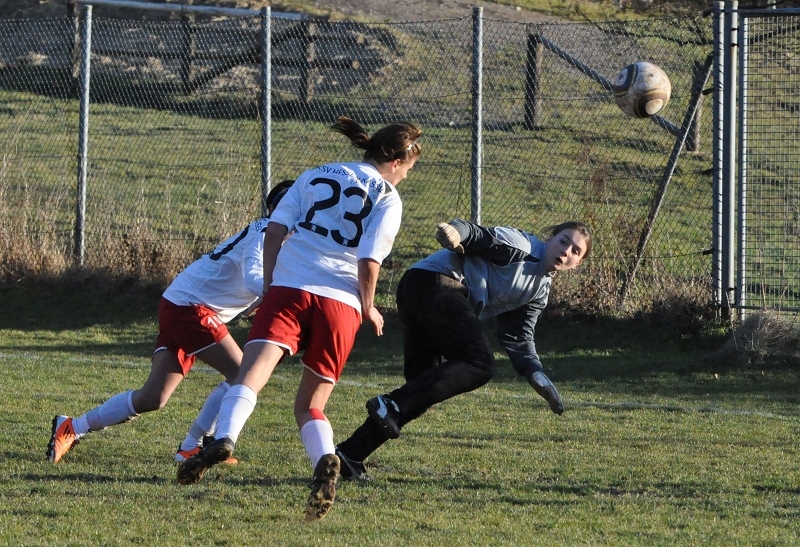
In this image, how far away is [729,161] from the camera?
32.6 ft

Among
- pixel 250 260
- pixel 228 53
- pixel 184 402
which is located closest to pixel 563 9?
pixel 228 53

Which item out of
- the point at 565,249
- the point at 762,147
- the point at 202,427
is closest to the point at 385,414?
the point at 202,427

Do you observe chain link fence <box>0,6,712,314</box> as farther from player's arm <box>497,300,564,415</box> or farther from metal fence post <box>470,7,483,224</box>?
player's arm <box>497,300,564,415</box>

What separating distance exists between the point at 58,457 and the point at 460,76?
6909 millimetres

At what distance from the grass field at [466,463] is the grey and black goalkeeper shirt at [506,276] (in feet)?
2.25

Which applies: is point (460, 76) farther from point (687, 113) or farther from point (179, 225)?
point (179, 225)

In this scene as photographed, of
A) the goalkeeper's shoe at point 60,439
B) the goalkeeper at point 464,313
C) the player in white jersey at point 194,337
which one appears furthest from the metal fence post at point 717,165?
the goalkeeper's shoe at point 60,439

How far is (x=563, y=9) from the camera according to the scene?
2588cm

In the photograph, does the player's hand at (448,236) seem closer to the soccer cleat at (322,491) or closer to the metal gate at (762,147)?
the soccer cleat at (322,491)

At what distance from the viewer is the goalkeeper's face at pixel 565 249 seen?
562cm

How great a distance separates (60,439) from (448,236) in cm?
222

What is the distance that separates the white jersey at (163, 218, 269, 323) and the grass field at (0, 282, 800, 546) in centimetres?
83

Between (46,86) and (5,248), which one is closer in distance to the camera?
(5,248)

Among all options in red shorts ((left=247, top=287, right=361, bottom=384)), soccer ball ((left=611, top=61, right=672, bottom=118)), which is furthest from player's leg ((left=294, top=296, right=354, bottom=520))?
soccer ball ((left=611, top=61, right=672, bottom=118))
